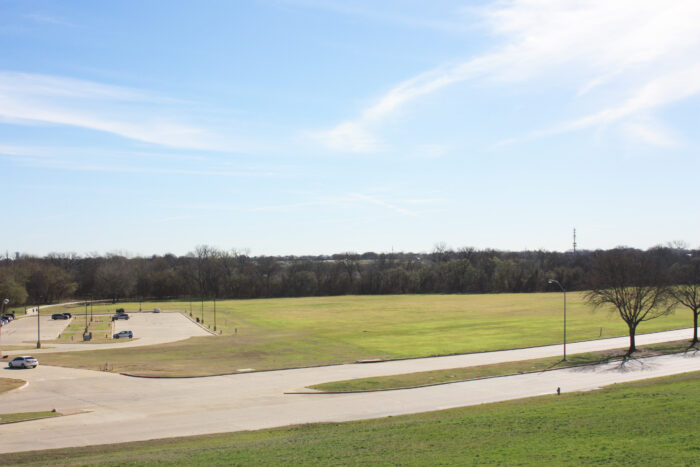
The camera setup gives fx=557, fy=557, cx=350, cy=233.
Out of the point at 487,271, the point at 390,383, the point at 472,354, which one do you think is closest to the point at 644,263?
the point at 472,354

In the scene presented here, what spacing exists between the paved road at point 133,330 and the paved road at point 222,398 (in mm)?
18015

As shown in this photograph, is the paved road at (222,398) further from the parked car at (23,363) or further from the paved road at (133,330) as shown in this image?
the paved road at (133,330)

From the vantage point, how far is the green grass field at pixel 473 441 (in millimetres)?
18684

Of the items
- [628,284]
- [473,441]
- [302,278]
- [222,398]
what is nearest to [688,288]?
[628,284]

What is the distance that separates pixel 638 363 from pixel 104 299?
507 ft

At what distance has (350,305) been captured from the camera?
427 feet

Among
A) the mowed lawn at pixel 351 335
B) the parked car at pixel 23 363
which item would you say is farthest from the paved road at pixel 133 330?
the parked car at pixel 23 363

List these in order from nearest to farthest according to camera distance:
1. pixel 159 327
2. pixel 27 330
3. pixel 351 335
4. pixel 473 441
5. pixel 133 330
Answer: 1. pixel 473 441
2. pixel 351 335
3. pixel 27 330
4. pixel 133 330
5. pixel 159 327

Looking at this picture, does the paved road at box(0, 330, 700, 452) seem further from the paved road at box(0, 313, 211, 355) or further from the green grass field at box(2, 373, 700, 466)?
the paved road at box(0, 313, 211, 355)

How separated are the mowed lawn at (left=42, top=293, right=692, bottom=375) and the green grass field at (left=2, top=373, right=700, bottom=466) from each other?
2266cm

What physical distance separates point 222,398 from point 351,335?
123ft

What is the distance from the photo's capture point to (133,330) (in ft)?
276

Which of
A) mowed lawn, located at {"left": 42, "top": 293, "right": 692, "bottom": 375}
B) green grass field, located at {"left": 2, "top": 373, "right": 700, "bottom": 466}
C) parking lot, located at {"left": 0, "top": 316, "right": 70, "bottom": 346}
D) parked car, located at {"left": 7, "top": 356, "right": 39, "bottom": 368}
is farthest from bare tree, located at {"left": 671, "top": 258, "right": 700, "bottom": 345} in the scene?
parking lot, located at {"left": 0, "top": 316, "right": 70, "bottom": 346}

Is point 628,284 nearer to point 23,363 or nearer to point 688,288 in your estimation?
point 688,288
